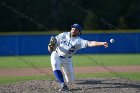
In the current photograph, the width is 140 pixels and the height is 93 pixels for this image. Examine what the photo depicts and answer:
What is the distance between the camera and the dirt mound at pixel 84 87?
32.9 feet

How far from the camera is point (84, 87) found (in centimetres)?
1058

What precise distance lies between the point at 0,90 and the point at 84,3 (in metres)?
28.0

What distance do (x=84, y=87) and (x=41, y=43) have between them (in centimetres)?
1651

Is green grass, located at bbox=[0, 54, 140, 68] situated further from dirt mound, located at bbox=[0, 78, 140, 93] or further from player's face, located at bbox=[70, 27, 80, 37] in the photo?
player's face, located at bbox=[70, 27, 80, 37]

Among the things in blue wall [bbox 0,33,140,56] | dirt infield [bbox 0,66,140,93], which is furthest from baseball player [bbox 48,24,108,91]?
blue wall [bbox 0,33,140,56]

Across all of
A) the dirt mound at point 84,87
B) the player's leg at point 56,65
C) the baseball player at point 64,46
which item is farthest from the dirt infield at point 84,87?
the baseball player at point 64,46

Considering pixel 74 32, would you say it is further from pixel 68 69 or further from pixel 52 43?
pixel 68 69

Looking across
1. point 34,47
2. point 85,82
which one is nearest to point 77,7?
point 34,47

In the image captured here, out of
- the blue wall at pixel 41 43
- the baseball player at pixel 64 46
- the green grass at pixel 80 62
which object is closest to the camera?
the baseball player at pixel 64 46

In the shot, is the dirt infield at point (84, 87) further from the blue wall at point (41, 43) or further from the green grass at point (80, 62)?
the blue wall at point (41, 43)

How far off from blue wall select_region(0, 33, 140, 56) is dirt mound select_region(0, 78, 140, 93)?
14.9 meters

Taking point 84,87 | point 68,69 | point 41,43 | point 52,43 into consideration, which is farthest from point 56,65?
point 41,43

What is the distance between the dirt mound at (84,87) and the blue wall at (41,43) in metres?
14.9

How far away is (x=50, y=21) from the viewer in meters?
38.0
